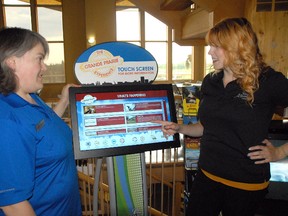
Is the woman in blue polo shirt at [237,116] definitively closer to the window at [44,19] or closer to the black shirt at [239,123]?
the black shirt at [239,123]

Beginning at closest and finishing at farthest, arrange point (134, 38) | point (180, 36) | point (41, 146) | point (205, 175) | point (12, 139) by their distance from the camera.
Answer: point (12, 139)
point (41, 146)
point (205, 175)
point (180, 36)
point (134, 38)

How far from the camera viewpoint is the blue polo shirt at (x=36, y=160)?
101 centimetres

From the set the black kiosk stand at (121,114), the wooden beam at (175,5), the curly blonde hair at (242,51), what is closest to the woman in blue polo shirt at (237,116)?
the curly blonde hair at (242,51)

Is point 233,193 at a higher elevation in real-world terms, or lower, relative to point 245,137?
lower

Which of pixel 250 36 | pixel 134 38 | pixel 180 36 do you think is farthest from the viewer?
pixel 134 38

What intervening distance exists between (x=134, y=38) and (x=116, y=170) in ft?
35.7

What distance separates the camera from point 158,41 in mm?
12281

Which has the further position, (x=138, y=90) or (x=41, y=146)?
(x=138, y=90)

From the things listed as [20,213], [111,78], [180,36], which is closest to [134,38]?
[180,36]

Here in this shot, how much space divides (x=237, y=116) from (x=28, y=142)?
0.97 meters

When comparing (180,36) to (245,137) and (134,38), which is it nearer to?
(245,137)

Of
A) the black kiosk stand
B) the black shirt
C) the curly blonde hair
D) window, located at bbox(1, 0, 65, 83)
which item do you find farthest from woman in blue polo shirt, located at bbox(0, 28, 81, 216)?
window, located at bbox(1, 0, 65, 83)

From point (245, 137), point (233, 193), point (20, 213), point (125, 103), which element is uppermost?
point (125, 103)

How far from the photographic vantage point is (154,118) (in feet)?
5.02
